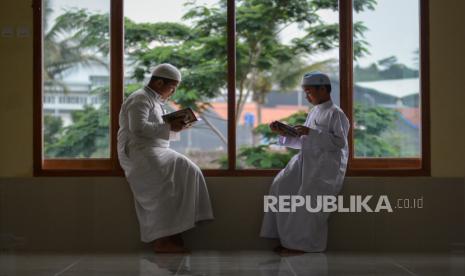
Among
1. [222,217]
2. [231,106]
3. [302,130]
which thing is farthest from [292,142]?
[222,217]

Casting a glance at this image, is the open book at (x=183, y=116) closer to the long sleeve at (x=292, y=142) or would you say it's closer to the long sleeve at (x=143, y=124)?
the long sleeve at (x=143, y=124)

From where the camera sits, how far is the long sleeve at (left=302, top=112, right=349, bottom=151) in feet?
18.3

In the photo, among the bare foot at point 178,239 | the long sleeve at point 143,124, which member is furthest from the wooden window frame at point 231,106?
the bare foot at point 178,239

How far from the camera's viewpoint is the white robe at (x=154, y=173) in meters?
5.55

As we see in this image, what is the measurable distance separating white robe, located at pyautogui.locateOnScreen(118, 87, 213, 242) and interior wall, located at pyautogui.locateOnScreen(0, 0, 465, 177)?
2.93ft

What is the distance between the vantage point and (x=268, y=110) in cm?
607

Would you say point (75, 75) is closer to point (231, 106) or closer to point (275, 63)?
point (231, 106)

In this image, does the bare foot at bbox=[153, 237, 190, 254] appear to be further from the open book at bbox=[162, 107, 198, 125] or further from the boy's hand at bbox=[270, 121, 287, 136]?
the boy's hand at bbox=[270, 121, 287, 136]

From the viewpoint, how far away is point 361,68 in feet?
19.7

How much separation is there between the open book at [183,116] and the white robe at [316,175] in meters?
0.84

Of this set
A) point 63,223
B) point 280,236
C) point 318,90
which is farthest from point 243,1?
point 63,223

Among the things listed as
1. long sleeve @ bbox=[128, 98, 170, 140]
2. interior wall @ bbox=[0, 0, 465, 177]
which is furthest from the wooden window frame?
long sleeve @ bbox=[128, 98, 170, 140]

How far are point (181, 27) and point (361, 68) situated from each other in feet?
5.16
